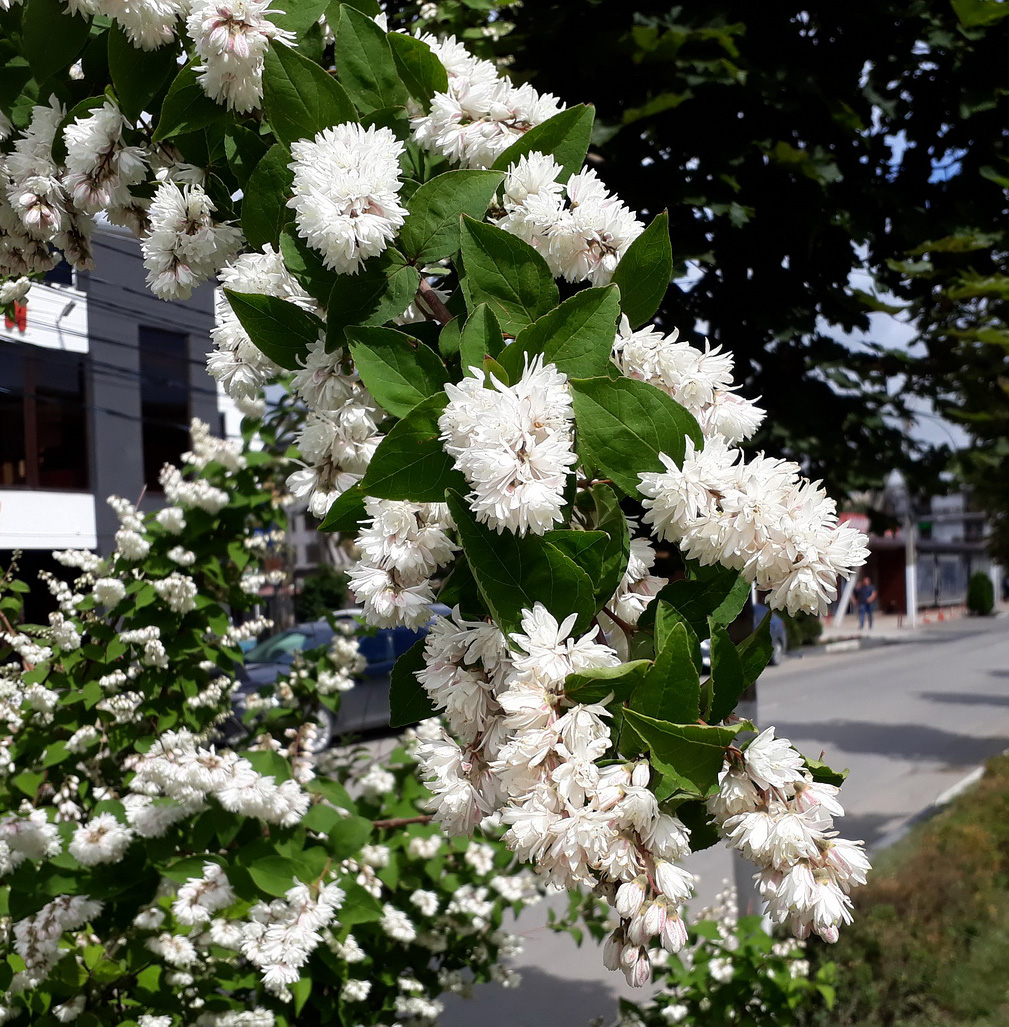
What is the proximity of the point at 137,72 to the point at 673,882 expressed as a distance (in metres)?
1.21

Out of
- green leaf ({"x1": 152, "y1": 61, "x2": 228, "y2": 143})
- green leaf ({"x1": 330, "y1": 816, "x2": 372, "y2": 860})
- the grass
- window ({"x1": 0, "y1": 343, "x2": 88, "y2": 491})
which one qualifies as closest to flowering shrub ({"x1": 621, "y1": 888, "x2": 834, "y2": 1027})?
the grass

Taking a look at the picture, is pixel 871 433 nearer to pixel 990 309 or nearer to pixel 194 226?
pixel 990 309

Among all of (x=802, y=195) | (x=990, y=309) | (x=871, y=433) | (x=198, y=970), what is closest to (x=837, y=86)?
(x=802, y=195)

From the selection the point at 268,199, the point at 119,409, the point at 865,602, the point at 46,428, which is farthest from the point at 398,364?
the point at 865,602

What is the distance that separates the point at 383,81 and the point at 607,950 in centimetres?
103

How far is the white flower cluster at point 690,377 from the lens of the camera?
1.03 meters

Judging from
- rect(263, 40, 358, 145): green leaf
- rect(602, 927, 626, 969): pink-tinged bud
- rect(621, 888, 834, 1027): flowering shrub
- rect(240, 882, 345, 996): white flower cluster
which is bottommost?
rect(621, 888, 834, 1027): flowering shrub

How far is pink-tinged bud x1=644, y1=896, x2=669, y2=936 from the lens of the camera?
78 centimetres

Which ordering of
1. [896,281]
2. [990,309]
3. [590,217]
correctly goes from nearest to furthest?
[590,217]
[896,281]
[990,309]

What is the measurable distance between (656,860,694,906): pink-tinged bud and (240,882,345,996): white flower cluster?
167 centimetres

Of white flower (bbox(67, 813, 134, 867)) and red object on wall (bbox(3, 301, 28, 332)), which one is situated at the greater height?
red object on wall (bbox(3, 301, 28, 332))

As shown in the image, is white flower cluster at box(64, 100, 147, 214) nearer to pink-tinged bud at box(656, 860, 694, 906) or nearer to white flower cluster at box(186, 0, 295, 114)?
white flower cluster at box(186, 0, 295, 114)

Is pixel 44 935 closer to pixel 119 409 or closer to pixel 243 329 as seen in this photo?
pixel 243 329

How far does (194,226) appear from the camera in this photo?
4.04ft
